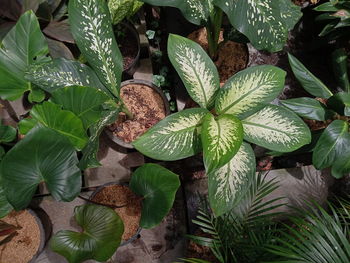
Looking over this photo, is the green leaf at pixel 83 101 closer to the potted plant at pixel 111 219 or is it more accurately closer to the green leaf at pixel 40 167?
the green leaf at pixel 40 167

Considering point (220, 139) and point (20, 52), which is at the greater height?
point (20, 52)

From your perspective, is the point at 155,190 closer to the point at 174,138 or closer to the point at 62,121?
the point at 174,138

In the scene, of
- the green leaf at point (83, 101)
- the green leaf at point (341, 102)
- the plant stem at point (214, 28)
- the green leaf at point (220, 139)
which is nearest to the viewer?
the green leaf at point (220, 139)

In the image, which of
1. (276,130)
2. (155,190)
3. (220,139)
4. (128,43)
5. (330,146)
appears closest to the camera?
(220,139)

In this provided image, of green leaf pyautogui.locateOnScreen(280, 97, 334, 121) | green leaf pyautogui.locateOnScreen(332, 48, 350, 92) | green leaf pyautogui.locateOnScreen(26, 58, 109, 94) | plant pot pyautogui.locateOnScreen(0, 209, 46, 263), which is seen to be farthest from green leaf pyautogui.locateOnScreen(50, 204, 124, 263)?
green leaf pyautogui.locateOnScreen(332, 48, 350, 92)

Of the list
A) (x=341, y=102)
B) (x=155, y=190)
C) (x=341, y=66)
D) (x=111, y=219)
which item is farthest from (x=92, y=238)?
(x=341, y=66)

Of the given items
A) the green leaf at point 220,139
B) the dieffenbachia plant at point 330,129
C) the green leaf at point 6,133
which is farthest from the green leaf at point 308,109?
the green leaf at point 6,133
